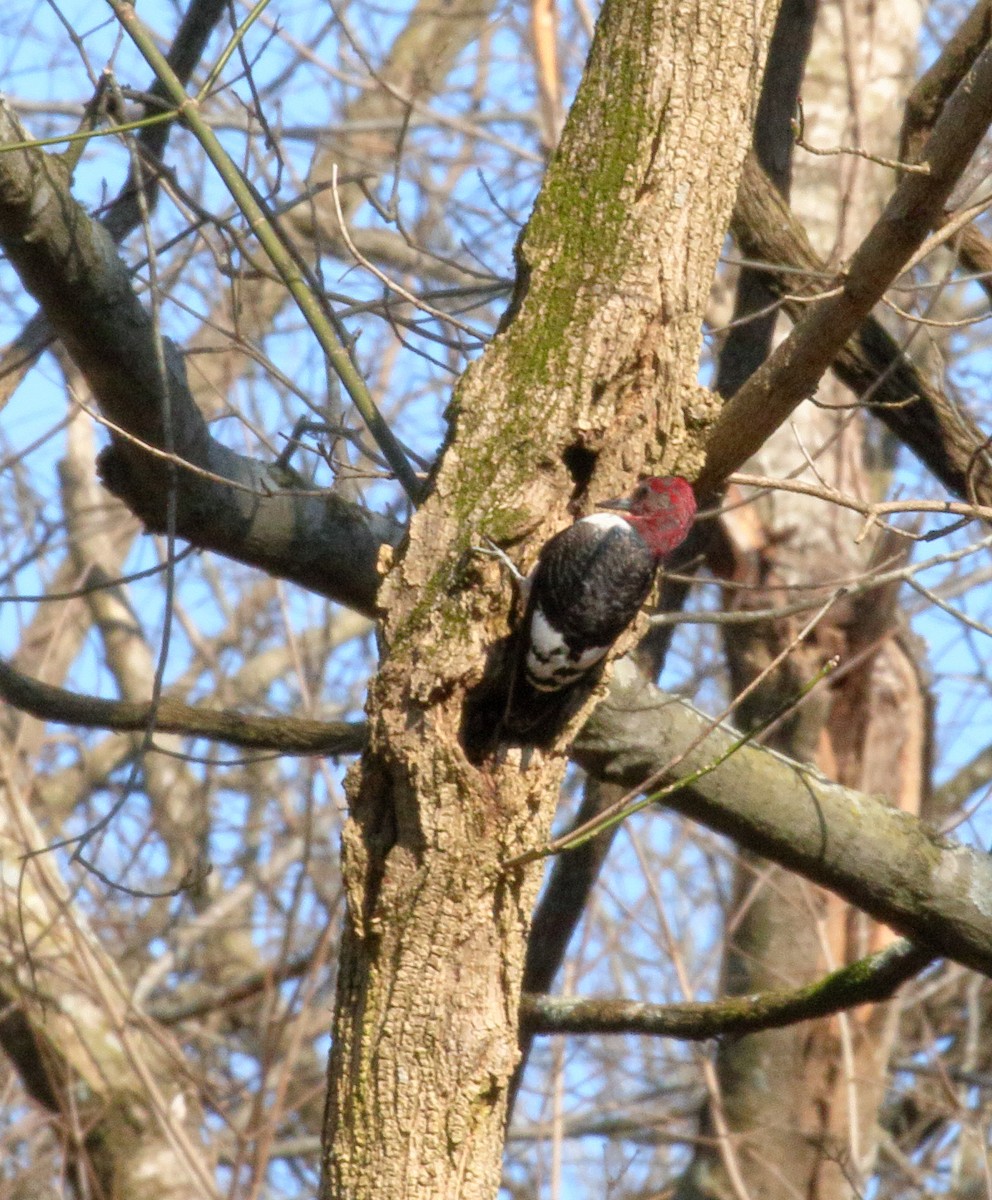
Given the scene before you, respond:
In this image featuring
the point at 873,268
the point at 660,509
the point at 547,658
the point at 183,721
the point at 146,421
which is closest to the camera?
the point at 873,268

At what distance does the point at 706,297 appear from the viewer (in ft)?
10.2

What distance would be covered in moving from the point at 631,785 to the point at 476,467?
3.87ft

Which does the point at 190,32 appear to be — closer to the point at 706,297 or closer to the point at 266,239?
the point at 266,239

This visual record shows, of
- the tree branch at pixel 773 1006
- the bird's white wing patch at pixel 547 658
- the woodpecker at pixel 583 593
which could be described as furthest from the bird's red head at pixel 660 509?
the tree branch at pixel 773 1006

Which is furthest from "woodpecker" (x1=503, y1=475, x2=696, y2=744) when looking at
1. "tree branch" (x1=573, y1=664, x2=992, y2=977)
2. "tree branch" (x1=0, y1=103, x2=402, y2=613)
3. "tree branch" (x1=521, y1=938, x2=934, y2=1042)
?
"tree branch" (x1=521, y1=938, x2=934, y2=1042)

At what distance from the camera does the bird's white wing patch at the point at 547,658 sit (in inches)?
113

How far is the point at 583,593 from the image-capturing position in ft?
9.86

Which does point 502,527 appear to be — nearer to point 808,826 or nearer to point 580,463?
point 580,463

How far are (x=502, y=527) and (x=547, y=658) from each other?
293 millimetres

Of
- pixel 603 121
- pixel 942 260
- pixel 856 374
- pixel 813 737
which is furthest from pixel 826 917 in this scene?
pixel 603 121

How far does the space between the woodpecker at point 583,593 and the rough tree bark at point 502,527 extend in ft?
0.19

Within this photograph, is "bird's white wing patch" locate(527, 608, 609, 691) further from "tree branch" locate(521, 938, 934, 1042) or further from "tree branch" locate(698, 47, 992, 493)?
"tree branch" locate(521, 938, 934, 1042)

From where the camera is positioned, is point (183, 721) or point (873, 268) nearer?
point (873, 268)

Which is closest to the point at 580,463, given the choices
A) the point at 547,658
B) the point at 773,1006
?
the point at 547,658
